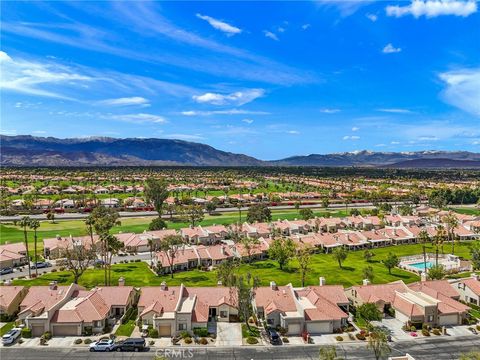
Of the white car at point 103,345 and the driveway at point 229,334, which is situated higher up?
the white car at point 103,345

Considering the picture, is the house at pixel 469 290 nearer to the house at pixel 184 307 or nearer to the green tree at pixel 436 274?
the green tree at pixel 436 274

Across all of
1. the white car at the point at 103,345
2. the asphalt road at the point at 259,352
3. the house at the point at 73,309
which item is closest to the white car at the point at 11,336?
the asphalt road at the point at 259,352

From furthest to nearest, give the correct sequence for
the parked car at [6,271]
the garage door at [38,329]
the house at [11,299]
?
the parked car at [6,271] < the house at [11,299] < the garage door at [38,329]

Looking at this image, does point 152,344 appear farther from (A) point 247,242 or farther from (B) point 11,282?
(A) point 247,242

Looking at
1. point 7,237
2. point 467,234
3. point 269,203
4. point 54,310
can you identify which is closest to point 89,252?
point 54,310

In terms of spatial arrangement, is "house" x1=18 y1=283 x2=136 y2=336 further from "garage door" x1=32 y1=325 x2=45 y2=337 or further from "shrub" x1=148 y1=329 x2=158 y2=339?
"shrub" x1=148 y1=329 x2=158 y2=339

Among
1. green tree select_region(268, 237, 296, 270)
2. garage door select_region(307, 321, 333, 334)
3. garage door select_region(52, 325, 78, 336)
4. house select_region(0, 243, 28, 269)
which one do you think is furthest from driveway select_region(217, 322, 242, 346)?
house select_region(0, 243, 28, 269)

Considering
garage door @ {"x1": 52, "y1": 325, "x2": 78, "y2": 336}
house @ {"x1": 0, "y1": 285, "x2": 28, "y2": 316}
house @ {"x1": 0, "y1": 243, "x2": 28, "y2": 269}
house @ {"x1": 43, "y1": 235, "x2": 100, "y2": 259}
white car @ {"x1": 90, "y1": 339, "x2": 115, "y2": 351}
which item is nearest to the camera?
white car @ {"x1": 90, "y1": 339, "x2": 115, "y2": 351}
